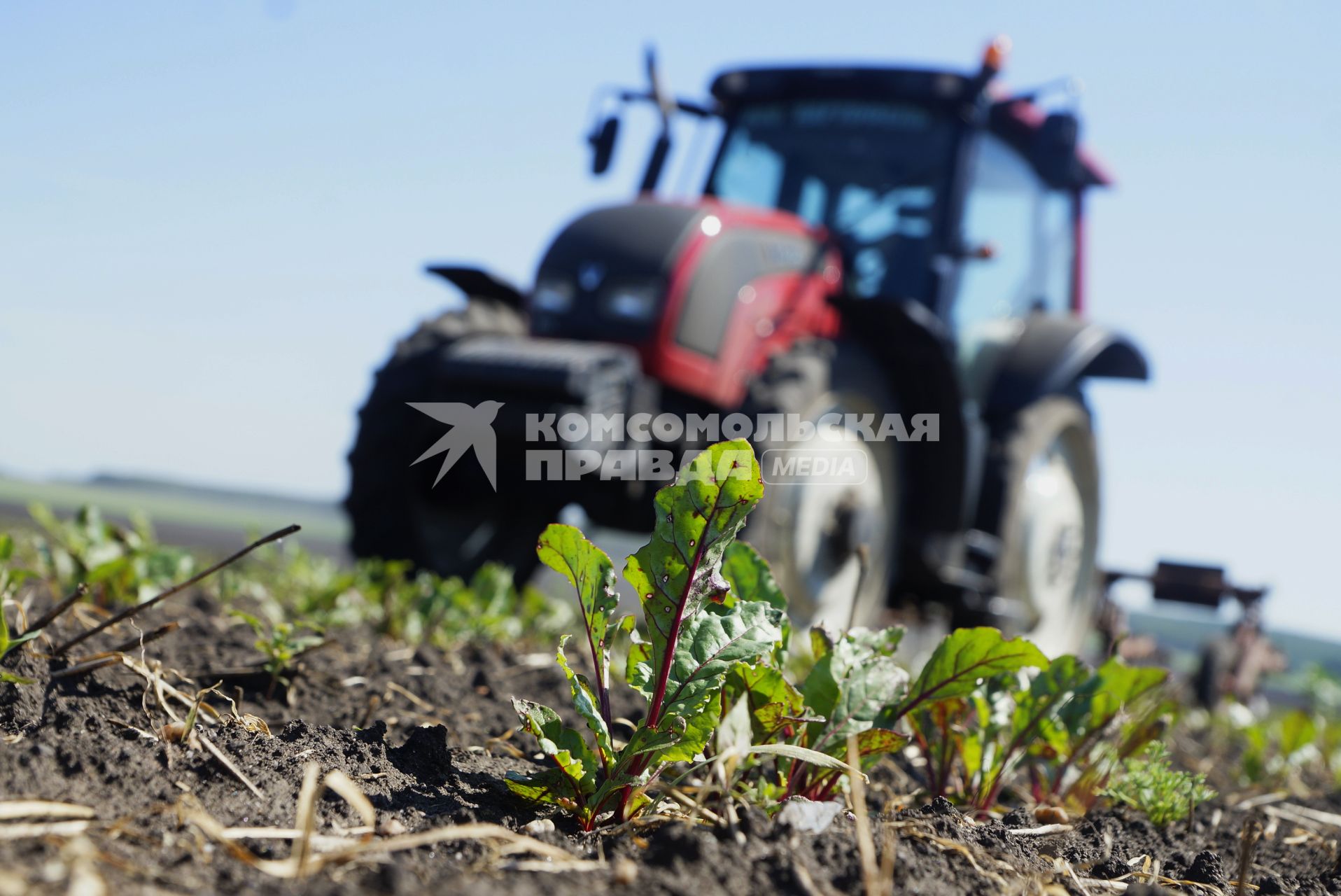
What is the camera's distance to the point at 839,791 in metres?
1.53

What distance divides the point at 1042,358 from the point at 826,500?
1432 mm

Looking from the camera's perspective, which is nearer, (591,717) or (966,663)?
(591,717)

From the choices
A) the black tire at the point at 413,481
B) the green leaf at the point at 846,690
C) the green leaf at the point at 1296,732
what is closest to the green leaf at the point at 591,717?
the green leaf at the point at 846,690

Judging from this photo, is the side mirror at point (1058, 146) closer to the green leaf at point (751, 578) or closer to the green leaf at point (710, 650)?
the green leaf at point (751, 578)

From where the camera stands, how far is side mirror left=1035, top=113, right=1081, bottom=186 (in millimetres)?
4289

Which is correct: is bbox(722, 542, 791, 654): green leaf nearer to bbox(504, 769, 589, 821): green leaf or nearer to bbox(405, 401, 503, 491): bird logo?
bbox(504, 769, 589, 821): green leaf

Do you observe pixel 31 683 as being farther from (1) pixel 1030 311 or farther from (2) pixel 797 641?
(1) pixel 1030 311

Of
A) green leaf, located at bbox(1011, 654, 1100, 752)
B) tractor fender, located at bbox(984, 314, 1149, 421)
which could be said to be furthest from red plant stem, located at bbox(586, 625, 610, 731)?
tractor fender, located at bbox(984, 314, 1149, 421)

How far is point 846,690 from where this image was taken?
1.46 m

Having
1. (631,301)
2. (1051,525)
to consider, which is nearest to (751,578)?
(631,301)

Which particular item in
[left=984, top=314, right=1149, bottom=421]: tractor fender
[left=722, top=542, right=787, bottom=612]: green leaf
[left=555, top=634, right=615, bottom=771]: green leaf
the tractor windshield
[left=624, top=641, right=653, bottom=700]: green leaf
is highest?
the tractor windshield

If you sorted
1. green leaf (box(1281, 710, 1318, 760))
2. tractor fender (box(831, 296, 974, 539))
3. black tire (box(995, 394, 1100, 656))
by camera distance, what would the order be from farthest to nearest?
black tire (box(995, 394, 1100, 656)) < tractor fender (box(831, 296, 974, 539)) < green leaf (box(1281, 710, 1318, 760))

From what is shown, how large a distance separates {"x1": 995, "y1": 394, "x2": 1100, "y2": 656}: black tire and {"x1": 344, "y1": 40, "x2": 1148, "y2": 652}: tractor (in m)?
0.02

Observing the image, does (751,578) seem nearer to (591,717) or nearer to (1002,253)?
(591,717)
